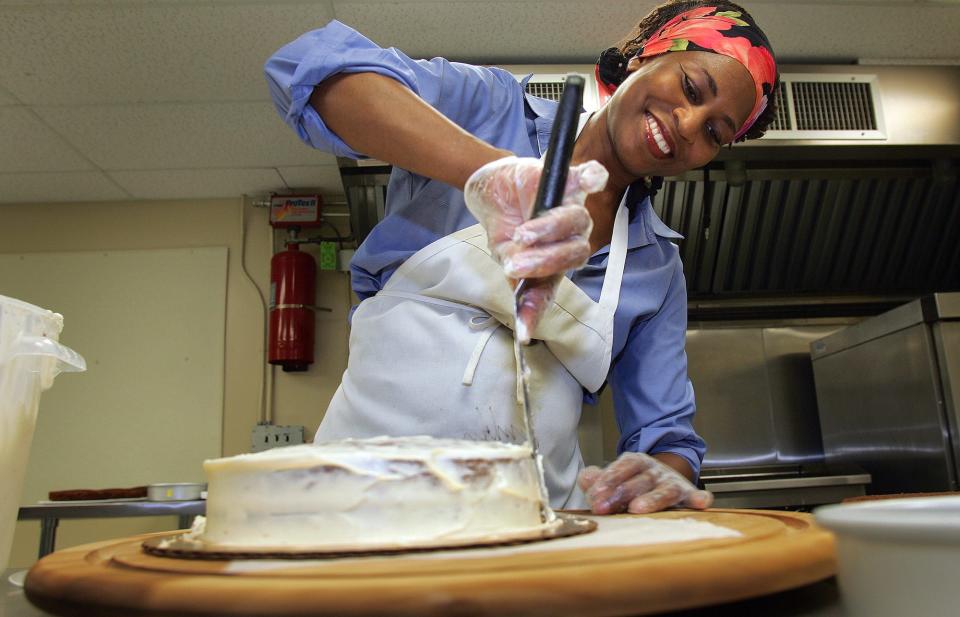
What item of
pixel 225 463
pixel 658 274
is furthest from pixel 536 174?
pixel 658 274

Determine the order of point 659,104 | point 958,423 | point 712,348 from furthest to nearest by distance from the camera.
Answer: point 712,348 → point 958,423 → point 659,104

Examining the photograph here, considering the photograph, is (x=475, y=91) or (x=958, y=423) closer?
(x=475, y=91)

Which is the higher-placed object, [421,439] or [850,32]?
[850,32]

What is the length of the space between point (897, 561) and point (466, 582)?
248mm

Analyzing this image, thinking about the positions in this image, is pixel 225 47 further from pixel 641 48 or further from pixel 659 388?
pixel 659 388

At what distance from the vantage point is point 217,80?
8.81 ft

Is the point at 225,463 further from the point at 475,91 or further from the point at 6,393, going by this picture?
the point at 475,91

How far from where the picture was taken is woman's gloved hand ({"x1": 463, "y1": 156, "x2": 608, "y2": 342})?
0.88m

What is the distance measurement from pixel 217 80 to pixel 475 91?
1.70m

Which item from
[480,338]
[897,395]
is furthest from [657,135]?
[897,395]

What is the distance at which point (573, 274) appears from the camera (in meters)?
1.38

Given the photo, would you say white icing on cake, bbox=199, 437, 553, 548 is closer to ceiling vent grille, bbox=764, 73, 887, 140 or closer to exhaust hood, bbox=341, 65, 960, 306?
exhaust hood, bbox=341, 65, 960, 306

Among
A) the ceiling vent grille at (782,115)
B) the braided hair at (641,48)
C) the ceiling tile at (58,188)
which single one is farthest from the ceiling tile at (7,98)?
the ceiling vent grille at (782,115)

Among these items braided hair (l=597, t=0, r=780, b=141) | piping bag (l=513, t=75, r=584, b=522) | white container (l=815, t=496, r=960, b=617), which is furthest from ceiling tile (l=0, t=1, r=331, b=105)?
white container (l=815, t=496, r=960, b=617)
